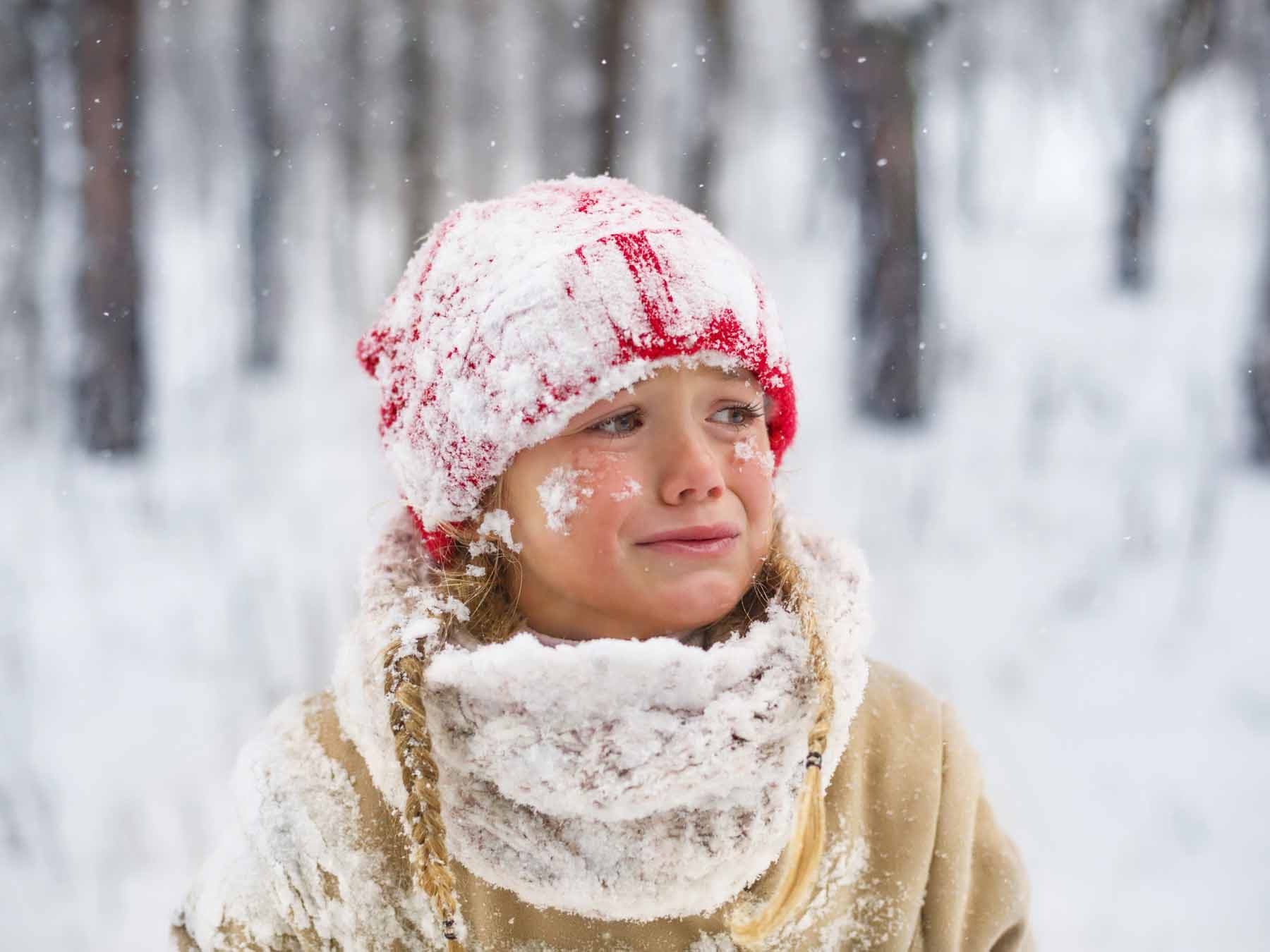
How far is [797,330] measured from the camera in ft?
15.4

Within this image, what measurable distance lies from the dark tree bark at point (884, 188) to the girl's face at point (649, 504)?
2913 mm

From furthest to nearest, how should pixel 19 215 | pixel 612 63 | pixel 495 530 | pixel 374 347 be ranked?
pixel 19 215 → pixel 612 63 → pixel 374 347 → pixel 495 530

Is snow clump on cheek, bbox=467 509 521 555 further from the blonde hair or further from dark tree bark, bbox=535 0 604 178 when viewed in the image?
dark tree bark, bbox=535 0 604 178

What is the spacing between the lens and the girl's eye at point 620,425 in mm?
1193

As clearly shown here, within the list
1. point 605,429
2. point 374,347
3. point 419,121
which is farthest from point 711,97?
point 605,429

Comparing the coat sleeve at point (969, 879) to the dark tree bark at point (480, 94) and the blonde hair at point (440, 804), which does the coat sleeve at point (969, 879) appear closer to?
the blonde hair at point (440, 804)

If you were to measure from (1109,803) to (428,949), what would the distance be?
2.01m

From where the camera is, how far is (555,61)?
3.66m

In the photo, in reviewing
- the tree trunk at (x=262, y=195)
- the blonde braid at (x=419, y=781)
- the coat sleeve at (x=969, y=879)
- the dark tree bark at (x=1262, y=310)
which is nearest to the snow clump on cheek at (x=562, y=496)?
the blonde braid at (x=419, y=781)

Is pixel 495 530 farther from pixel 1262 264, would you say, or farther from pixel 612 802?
pixel 1262 264

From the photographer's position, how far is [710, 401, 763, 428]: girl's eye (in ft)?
4.15

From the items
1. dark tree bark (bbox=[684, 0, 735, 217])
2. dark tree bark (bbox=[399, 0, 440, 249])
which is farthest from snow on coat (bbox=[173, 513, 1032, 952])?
dark tree bark (bbox=[399, 0, 440, 249])

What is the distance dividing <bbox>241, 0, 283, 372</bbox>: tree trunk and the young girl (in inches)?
121

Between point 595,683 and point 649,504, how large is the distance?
0.77 ft
